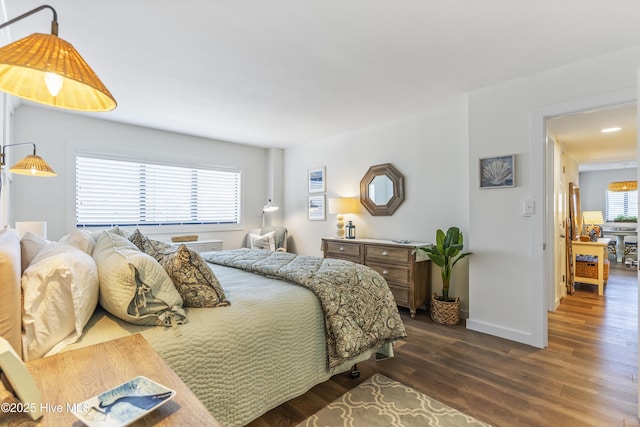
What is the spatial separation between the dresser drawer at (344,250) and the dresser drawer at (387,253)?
15 centimetres

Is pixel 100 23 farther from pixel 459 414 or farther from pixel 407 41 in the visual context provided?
pixel 459 414

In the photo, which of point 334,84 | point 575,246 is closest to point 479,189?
point 334,84

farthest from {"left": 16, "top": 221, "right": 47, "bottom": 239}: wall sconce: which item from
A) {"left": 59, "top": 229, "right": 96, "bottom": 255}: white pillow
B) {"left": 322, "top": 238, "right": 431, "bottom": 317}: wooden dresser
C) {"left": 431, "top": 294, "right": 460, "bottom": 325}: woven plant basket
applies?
{"left": 431, "top": 294, "right": 460, "bottom": 325}: woven plant basket

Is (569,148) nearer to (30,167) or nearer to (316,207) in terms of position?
(316,207)

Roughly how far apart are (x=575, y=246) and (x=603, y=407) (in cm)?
355

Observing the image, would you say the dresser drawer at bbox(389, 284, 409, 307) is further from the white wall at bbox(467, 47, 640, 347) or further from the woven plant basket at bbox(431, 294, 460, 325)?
the white wall at bbox(467, 47, 640, 347)

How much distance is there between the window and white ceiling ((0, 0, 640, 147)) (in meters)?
1.13

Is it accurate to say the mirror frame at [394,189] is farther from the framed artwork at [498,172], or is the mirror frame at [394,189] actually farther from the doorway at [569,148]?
the doorway at [569,148]

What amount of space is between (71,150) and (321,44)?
11.4ft

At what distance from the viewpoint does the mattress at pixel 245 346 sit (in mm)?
1319

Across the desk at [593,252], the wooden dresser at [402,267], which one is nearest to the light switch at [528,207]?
the wooden dresser at [402,267]

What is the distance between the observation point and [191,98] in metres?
3.22

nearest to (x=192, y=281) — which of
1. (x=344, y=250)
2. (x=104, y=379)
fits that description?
(x=104, y=379)

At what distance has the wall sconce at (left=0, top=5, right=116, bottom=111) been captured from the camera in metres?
0.82
